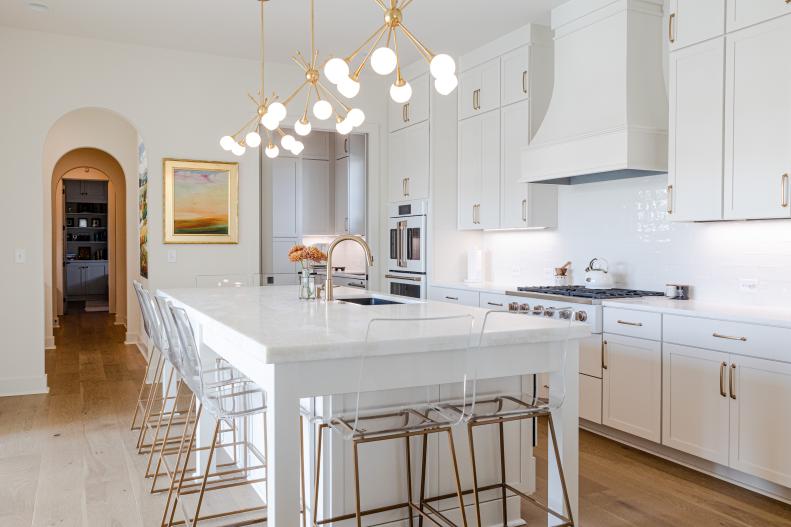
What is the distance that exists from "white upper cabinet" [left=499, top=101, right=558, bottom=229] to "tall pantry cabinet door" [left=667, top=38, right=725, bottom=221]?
4.46 feet

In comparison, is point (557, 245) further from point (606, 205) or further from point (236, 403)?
point (236, 403)

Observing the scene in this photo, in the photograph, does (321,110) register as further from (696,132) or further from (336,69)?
(696,132)

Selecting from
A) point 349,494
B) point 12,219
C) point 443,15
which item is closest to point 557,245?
point 443,15

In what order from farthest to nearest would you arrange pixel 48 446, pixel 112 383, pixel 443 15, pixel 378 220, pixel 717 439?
1. pixel 378 220
2. pixel 112 383
3. pixel 443 15
4. pixel 48 446
5. pixel 717 439

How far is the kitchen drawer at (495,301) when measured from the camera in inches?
190

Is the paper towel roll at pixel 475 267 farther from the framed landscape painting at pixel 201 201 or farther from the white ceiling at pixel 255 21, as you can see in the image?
the framed landscape painting at pixel 201 201

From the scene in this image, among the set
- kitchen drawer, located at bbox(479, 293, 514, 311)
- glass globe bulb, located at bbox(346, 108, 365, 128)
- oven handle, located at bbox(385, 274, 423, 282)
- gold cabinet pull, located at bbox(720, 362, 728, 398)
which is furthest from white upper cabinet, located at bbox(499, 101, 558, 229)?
gold cabinet pull, located at bbox(720, 362, 728, 398)

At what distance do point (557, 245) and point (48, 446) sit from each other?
3.88 m

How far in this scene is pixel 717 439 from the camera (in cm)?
328

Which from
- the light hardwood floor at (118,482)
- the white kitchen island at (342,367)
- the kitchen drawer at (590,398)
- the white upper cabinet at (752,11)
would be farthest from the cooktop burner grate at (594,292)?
the white upper cabinet at (752,11)

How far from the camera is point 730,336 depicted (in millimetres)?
3201

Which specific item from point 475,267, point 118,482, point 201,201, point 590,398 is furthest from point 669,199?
point 201,201

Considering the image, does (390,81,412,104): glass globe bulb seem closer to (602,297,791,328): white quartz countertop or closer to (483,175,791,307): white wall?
(602,297,791,328): white quartz countertop

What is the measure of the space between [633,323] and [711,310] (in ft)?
1.49
